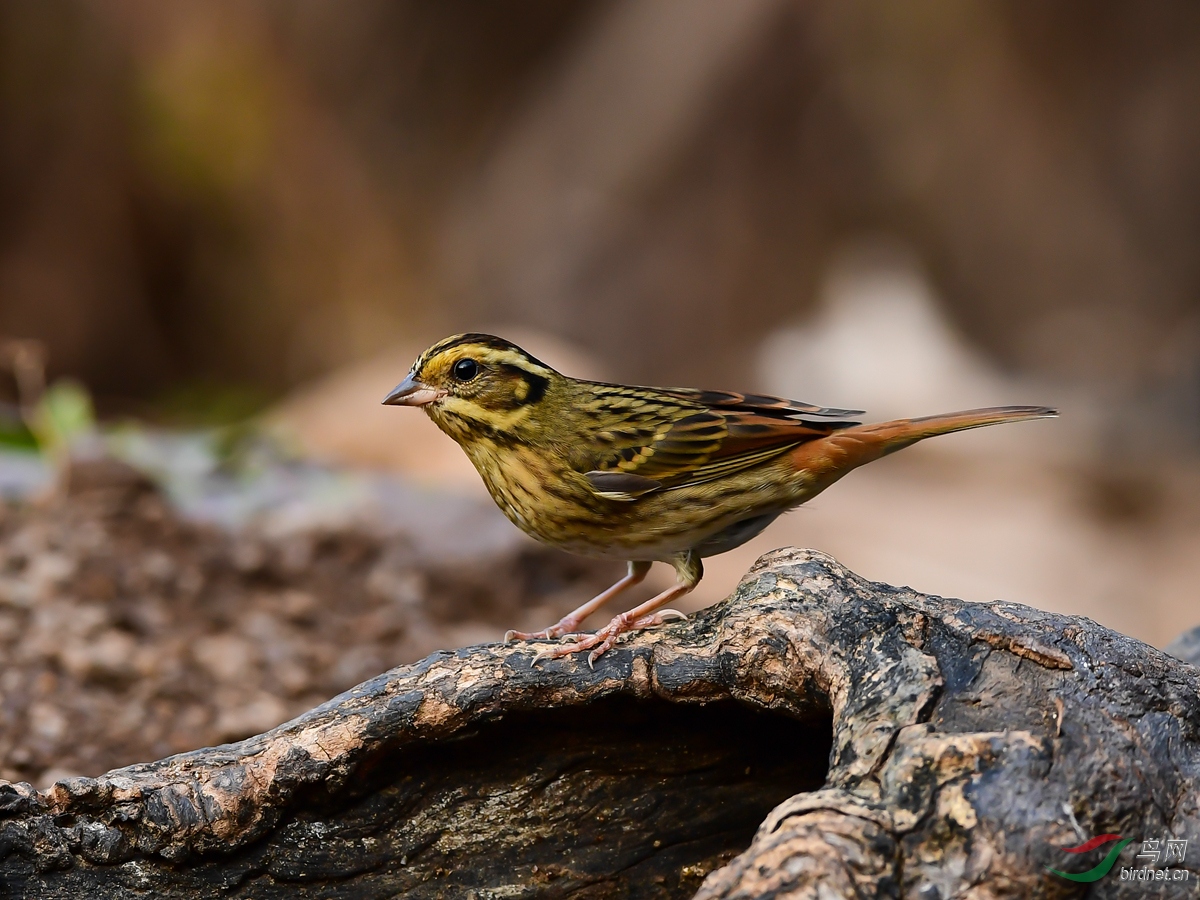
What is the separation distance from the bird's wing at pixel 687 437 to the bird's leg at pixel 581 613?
368 millimetres

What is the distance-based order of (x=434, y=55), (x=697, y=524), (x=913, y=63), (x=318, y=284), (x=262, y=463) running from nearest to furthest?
(x=697, y=524)
(x=262, y=463)
(x=913, y=63)
(x=434, y=55)
(x=318, y=284)

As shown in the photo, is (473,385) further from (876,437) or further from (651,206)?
(651,206)

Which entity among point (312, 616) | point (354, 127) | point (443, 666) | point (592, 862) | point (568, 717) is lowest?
point (592, 862)

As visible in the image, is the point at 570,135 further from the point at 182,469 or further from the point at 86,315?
the point at 182,469

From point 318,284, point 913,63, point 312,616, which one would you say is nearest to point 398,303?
point 318,284

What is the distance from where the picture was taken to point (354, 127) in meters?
13.6

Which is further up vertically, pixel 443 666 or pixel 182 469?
pixel 182 469

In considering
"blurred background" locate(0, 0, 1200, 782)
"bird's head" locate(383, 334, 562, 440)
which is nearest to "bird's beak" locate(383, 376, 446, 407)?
"bird's head" locate(383, 334, 562, 440)

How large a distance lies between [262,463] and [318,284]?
8.08 metres

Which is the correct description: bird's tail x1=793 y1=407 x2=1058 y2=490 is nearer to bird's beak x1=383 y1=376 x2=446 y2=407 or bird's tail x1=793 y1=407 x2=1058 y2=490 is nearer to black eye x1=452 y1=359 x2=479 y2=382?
black eye x1=452 y1=359 x2=479 y2=382

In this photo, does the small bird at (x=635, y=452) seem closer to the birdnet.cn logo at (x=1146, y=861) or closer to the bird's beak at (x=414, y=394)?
the bird's beak at (x=414, y=394)

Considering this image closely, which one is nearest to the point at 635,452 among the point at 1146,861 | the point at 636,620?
the point at 636,620

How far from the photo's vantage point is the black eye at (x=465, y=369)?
13.0ft

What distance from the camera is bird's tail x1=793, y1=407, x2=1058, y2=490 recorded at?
3.55 meters
